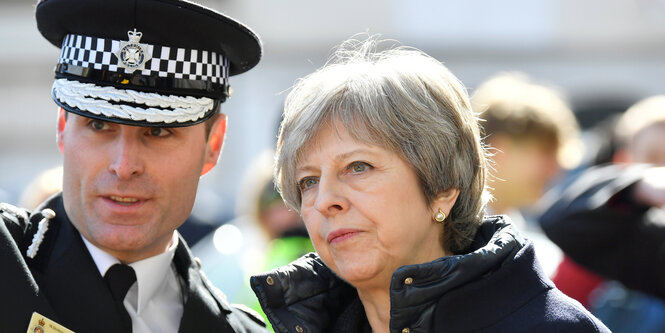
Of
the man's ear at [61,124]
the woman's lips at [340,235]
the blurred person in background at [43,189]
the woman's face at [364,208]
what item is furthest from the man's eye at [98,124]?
the blurred person in background at [43,189]

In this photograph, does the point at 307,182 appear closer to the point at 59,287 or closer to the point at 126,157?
the point at 126,157

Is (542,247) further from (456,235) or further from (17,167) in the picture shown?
(17,167)

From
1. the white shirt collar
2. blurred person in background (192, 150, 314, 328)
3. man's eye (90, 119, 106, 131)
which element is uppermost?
man's eye (90, 119, 106, 131)

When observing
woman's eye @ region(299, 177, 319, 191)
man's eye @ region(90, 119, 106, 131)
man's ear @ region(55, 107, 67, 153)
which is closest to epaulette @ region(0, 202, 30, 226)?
man's ear @ region(55, 107, 67, 153)

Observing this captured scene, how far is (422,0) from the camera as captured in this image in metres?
18.7

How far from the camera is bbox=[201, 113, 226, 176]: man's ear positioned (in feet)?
11.7

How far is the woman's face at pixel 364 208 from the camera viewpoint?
9.87 feet

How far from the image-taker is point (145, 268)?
11.0 ft

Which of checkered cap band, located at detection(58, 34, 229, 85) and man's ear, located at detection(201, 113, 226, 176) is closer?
checkered cap band, located at detection(58, 34, 229, 85)

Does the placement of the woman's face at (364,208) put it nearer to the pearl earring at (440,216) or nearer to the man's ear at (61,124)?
the pearl earring at (440,216)

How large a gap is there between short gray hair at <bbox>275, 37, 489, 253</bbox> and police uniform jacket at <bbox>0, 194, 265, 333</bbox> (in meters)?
0.51

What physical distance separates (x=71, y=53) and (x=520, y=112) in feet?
7.72

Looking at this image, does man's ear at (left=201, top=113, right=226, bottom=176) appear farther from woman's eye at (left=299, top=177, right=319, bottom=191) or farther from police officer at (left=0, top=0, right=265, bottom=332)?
woman's eye at (left=299, top=177, right=319, bottom=191)

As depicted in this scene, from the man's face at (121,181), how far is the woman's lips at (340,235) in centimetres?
61
